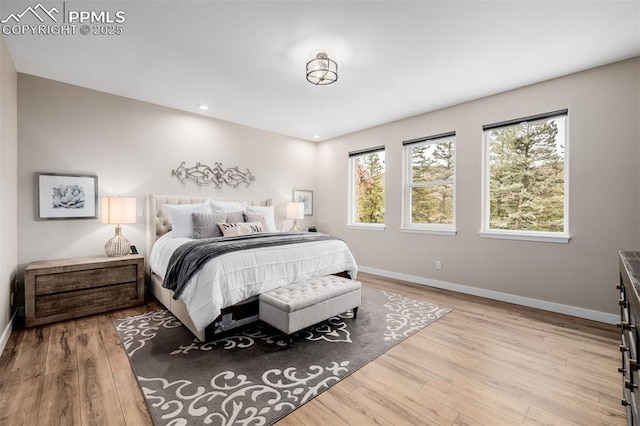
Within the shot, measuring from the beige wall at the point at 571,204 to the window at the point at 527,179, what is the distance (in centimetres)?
11

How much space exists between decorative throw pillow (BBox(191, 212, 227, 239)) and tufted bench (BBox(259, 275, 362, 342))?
136 cm

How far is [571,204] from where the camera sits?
3057mm

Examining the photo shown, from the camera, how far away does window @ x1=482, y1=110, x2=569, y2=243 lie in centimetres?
322

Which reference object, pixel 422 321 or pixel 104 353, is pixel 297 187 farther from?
pixel 104 353

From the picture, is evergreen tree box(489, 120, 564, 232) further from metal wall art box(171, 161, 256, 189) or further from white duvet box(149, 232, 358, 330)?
metal wall art box(171, 161, 256, 189)

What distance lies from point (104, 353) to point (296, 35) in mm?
2958

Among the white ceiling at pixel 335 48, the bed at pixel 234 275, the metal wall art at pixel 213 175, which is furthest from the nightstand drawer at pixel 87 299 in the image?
the white ceiling at pixel 335 48

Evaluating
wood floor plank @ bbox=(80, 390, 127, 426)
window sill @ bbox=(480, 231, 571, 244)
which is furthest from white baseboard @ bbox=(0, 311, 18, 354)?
window sill @ bbox=(480, 231, 571, 244)

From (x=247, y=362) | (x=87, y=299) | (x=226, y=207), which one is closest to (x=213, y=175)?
(x=226, y=207)

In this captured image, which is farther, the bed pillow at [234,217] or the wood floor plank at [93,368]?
the bed pillow at [234,217]

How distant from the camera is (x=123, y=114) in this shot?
367 cm

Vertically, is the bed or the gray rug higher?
the bed

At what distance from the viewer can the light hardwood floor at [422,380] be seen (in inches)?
62.2

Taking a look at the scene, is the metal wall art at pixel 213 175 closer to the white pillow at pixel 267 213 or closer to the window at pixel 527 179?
the white pillow at pixel 267 213
